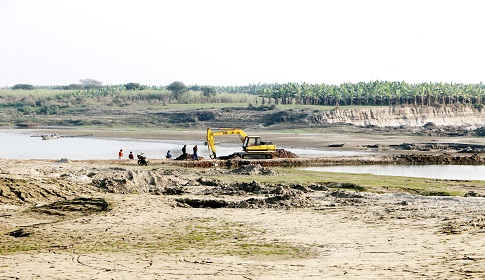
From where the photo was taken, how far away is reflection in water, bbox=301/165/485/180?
4762 cm

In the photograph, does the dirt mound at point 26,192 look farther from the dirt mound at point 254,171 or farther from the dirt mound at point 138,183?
the dirt mound at point 254,171

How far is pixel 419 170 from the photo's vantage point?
171ft

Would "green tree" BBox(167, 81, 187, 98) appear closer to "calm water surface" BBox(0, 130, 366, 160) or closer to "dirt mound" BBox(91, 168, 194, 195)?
"calm water surface" BBox(0, 130, 366, 160)

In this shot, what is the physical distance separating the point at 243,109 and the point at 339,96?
79.1 feet

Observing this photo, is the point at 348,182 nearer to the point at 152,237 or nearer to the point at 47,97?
the point at 152,237

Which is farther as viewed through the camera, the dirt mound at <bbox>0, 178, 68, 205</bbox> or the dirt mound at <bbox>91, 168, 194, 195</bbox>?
the dirt mound at <bbox>91, 168, 194, 195</bbox>

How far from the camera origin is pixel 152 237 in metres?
19.5

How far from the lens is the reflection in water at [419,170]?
4762cm

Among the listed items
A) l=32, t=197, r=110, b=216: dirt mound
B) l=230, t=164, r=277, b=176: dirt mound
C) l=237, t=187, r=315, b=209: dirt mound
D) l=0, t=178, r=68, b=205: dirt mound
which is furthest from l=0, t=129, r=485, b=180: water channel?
l=32, t=197, r=110, b=216: dirt mound

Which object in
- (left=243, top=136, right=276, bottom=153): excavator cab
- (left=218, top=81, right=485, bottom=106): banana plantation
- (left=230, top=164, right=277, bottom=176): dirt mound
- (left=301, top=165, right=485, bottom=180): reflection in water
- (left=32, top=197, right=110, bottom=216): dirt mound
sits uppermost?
(left=218, top=81, right=485, bottom=106): banana plantation

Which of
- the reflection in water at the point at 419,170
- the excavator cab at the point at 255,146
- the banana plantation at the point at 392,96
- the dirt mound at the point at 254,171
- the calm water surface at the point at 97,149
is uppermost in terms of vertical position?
the banana plantation at the point at 392,96

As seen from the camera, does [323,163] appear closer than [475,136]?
Yes

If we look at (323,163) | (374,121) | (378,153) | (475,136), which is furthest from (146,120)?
(323,163)

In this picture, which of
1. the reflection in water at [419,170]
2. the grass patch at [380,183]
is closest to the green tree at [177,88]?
the reflection in water at [419,170]
